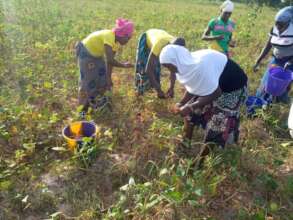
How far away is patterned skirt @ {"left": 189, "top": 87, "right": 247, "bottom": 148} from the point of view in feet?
10.2

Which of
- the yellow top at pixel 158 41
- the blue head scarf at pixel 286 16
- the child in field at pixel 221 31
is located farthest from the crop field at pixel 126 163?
the blue head scarf at pixel 286 16

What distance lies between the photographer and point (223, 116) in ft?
10.2

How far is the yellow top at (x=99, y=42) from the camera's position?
390 cm

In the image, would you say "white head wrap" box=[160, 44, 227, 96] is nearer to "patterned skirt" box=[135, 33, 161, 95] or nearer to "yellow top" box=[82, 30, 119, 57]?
"yellow top" box=[82, 30, 119, 57]

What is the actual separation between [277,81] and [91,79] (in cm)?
225

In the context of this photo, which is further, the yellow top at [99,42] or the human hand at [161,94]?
the human hand at [161,94]

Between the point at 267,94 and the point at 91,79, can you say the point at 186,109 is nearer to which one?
the point at 91,79

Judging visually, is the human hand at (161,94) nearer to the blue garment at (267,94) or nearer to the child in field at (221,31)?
the child in field at (221,31)

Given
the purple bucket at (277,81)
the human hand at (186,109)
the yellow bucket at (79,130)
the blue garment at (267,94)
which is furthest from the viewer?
the blue garment at (267,94)

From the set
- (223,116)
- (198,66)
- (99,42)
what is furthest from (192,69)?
(99,42)

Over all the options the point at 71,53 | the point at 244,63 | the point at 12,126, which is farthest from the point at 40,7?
the point at 12,126

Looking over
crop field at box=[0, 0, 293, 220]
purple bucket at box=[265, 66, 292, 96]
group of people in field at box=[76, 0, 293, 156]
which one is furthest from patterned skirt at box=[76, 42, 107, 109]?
purple bucket at box=[265, 66, 292, 96]

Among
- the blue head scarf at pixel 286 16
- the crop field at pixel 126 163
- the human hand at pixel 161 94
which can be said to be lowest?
the crop field at pixel 126 163

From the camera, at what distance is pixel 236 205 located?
9.65 ft
